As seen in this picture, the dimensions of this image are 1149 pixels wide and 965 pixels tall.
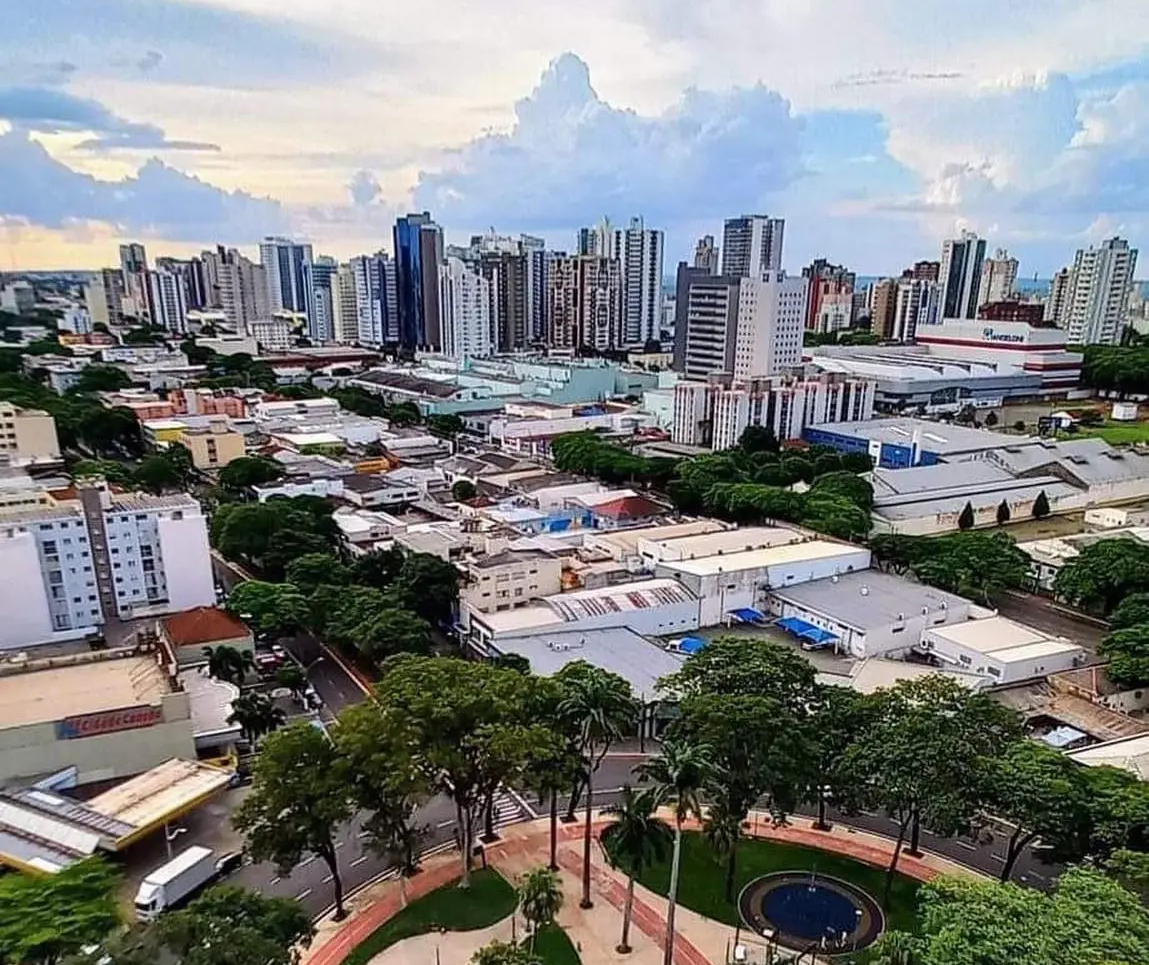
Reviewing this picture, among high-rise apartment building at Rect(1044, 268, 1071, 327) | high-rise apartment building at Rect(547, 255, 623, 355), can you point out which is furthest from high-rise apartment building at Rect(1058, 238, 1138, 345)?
high-rise apartment building at Rect(547, 255, 623, 355)

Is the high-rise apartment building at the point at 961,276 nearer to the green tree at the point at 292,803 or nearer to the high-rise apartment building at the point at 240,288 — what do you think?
the high-rise apartment building at the point at 240,288

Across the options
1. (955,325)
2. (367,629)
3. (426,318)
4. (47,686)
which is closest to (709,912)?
(367,629)

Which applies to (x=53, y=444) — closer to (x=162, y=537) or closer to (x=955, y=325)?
(x=162, y=537)

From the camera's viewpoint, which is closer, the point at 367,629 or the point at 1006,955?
the point at 1006,955

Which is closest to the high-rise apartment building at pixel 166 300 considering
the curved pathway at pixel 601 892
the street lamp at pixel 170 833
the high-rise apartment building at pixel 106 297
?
the high-rise apartment building at pixel 106 297

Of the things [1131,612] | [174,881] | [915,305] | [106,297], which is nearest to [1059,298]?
[915,305]

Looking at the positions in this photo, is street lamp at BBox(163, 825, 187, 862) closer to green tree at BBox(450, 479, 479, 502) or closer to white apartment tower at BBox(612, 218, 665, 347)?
green tree at BBox(450, 479, 479, 502)
